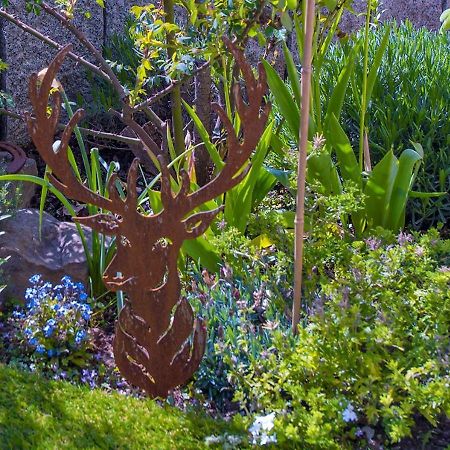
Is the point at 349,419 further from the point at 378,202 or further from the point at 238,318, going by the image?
the point at 378,202

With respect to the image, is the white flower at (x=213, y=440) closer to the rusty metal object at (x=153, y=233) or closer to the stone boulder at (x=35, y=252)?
the rusty metal object at (x=153, y=233)

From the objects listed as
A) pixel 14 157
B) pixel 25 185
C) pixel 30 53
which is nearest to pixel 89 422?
pixel 25 185

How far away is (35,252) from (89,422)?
119 cm

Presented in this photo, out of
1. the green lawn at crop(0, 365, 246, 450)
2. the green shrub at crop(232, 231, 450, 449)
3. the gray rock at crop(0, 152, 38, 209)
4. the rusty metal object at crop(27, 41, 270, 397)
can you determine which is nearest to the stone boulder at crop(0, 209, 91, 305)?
the gray rock at crop(0, 152, 38, 209)

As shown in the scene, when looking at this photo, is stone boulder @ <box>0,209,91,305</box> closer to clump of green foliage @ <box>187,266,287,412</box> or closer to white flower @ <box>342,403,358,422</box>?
clump of green foliage @ <box>187,266,287,412</box>

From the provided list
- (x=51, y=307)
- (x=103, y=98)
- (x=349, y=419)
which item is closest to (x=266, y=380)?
(x=349, y=419)

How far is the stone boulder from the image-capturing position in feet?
10.4

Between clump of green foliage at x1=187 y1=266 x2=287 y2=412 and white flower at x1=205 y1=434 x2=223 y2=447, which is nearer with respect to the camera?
white flower at x1=205 y1=434 x2=223 y2=447

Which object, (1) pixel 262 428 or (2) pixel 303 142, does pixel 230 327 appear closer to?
(1) pixel 262 428

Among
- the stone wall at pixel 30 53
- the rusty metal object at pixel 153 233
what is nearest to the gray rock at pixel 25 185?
the stone wall at pixel 30 53

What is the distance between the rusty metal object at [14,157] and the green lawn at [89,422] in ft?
5.83

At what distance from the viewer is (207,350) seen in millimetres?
2494

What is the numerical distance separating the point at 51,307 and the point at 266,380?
1.07m

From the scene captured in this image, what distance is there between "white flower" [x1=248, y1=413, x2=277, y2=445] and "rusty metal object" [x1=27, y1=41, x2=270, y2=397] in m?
0.36
